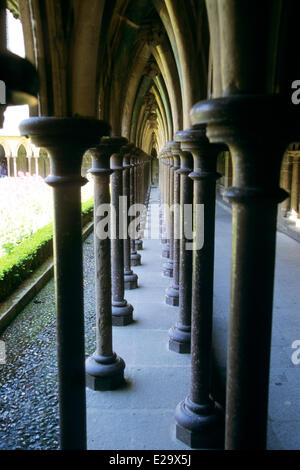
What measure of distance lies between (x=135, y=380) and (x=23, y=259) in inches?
176

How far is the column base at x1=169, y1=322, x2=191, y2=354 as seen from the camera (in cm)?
561

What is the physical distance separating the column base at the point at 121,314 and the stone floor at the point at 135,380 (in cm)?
10

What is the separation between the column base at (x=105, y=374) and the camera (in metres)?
4.77

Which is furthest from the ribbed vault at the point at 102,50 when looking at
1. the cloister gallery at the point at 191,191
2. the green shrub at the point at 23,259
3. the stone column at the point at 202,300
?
the green shrub at the point at 23,259

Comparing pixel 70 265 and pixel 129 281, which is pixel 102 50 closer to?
pixel 70 265

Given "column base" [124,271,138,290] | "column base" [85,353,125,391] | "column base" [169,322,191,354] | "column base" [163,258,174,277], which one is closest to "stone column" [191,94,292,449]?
"column base" [85,353,125,391]

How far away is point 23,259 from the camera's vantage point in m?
8.63

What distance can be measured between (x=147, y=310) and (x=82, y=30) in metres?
4.87

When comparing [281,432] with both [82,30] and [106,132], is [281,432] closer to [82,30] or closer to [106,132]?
[106,132]

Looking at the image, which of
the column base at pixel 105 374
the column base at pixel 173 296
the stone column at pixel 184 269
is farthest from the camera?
the column base at pixel 173 296

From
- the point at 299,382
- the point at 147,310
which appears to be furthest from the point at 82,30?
the point at 147,310

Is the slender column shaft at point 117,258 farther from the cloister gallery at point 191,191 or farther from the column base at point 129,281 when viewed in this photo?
the column base at point 129,281

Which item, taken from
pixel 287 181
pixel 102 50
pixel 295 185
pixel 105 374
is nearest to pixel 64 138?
pixel 102 50

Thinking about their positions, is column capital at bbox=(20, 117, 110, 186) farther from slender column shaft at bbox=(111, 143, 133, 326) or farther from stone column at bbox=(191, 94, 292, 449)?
slender column shaft at bbox=(111, 143, 133, 326)
